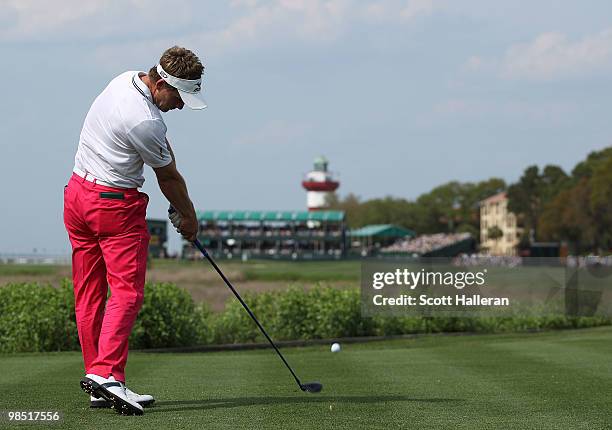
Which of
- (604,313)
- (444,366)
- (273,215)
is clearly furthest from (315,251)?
(444,366)

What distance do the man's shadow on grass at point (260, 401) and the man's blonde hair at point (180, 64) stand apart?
2121 millimetres

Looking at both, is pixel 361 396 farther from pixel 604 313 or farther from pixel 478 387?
pixel 604 313

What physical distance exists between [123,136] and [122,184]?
1.05ft

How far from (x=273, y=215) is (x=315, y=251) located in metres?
9.60

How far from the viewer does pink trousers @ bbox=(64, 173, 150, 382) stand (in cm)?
696

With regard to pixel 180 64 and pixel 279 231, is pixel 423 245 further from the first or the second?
pixel 180 64

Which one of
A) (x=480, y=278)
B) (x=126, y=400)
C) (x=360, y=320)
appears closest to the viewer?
(x=126, y=400)

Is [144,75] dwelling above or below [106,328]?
above

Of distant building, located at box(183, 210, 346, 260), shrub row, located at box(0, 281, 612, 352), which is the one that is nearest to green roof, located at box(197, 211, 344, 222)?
distant building, located at box(183, 210, 346, 260)

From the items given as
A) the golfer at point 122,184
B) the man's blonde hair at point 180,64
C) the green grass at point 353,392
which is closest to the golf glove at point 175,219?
the golfer at point 122,184

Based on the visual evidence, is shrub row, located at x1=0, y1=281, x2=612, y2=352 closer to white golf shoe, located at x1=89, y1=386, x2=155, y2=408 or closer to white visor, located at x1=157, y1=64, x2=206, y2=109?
white golf shoe, located at x1=89, y1=386, x2=155, y2=408

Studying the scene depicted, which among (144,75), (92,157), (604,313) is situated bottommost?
(604,313)

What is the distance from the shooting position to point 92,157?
7.00 m

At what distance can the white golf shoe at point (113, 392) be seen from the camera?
6.73 metres
